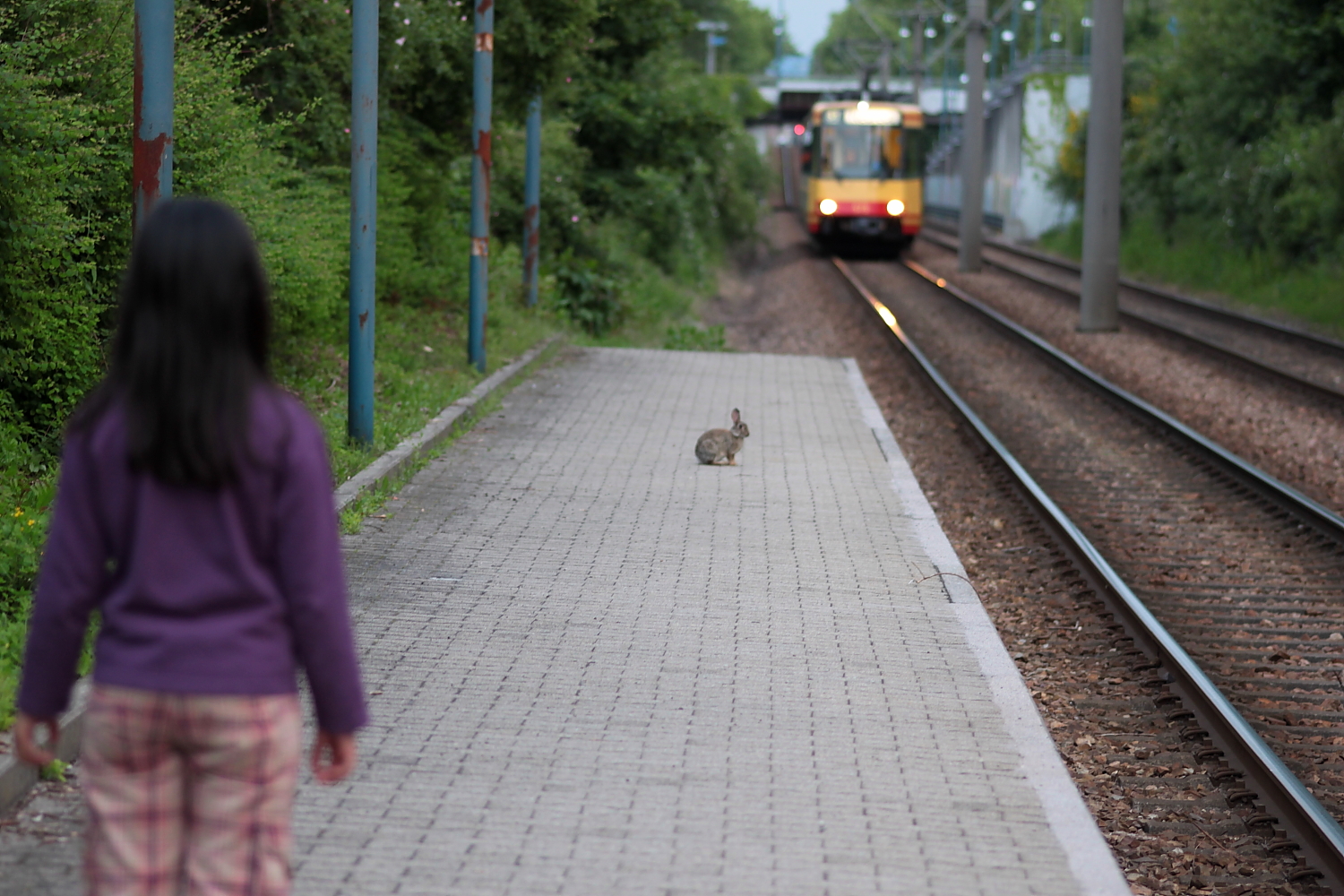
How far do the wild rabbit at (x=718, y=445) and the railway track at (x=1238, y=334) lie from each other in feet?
24.3

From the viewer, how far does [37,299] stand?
7762mm

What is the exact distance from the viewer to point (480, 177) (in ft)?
45.1

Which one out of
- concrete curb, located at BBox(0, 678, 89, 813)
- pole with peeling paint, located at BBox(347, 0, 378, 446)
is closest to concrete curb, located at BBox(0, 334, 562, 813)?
concrete curb, located at BBox(0, 678, 89, 813)

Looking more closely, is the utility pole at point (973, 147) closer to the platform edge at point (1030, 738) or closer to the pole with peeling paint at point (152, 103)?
the platform edge at point (1030, 738)

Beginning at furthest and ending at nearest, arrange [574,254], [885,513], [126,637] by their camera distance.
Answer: [574,254], [885,513], [126,637]

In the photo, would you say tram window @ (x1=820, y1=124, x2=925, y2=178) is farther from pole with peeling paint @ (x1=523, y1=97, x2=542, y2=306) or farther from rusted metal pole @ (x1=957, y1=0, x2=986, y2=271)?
pole with peeling paint @ (x1=523, y1=97, x2=542, y2=306)

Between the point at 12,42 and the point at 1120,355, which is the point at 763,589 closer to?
the point at 12,42

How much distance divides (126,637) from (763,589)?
499 centimetres

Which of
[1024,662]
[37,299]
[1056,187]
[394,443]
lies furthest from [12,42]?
[1056,187]

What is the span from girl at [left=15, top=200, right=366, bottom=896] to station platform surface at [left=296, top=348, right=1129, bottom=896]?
53.0 inches

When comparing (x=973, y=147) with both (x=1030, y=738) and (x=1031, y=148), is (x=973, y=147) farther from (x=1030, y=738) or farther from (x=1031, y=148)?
(x=1030, y=738)

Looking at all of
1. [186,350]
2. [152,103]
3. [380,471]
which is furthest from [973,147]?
[186,350]

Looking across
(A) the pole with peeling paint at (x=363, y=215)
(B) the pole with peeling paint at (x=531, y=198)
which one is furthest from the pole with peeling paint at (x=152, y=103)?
(B) the pole with peeling paint at (x=531, y=198)

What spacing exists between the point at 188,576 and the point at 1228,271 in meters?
30.4
